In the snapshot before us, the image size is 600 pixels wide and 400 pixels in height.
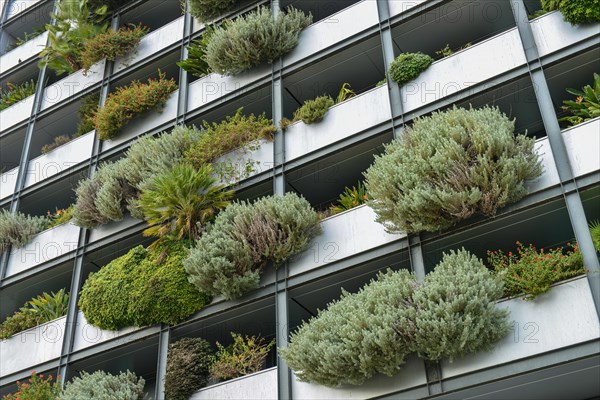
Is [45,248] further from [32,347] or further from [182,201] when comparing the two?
[182,201]

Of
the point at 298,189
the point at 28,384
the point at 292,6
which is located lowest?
the point at 28,384

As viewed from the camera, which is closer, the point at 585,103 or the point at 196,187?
the point at 585,103

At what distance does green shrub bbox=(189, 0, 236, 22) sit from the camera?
1951cm

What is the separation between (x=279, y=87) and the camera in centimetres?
1758

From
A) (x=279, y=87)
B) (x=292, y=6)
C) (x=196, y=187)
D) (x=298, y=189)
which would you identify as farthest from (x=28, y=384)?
(x=292, y=6)

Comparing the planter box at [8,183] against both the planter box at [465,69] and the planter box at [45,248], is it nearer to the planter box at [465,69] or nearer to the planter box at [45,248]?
the planter box at [45,248]

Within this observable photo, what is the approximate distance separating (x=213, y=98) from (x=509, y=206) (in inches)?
329

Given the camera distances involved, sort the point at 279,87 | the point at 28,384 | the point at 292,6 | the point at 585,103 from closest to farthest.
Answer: the point at 585,103 < the point at 28,384 < the point at 279,87 < the point at 292,6

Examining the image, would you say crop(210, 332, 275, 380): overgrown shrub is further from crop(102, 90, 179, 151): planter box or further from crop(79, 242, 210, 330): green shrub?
crop(102, 90, 179, 151): planter box

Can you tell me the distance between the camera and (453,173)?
12.7 metres

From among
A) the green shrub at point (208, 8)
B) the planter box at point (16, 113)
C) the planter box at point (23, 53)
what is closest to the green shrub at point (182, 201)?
the green shrub at point (208, 8)

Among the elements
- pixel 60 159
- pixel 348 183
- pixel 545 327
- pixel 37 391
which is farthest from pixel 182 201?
pixel 545 327

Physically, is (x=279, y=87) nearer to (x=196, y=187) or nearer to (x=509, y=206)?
(x=196, y=187)

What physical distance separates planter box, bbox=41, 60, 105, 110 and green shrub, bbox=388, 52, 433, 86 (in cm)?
926
